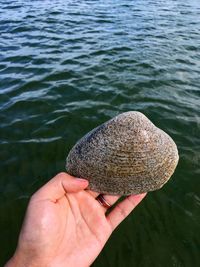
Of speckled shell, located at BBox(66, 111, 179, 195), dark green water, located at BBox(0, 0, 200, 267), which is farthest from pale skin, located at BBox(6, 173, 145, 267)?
dark green water, located at BBox(0, 0, 200, 267)

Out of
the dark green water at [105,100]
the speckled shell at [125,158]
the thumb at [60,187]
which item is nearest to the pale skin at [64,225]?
the thumb at [60,187]

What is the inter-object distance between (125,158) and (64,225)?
0.89 meters

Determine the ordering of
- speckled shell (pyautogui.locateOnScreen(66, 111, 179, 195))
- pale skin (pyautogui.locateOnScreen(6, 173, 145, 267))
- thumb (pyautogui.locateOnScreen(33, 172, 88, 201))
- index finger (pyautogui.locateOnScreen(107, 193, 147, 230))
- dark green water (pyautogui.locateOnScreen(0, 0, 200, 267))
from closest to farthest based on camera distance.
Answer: pale skin (pyautogui.locateOnScreen(6, 173, 145, 267)) < thumb (pyautogui.locateOnScreen(33, 172, 88, 201)) < speckled shell (pyautogui.locateOnScreen(66, 111, 179, 195)) < index finger (pyautogui.locateOnScreen(107, 193, 147, 230)) < dark green water (pyautogui.locateOnScreen(0, 0, 200, 267))

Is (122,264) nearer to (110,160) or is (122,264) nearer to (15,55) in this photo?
(110,160)

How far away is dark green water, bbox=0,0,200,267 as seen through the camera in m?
4.02

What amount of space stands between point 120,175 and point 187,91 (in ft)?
15.1

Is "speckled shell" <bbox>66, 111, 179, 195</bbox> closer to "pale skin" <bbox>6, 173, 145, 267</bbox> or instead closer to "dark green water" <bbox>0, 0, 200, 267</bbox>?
"pale skin" <bbox>6, 173, 145, 267</bbox>

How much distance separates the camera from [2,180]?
472cm

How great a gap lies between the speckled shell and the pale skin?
222mm

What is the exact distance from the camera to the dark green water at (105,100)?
4023 mm

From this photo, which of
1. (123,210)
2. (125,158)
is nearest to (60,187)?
(125,158)

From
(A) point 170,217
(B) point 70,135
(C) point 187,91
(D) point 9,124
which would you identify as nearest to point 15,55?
(D) point 9,124

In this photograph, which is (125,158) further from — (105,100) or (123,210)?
(105,100)

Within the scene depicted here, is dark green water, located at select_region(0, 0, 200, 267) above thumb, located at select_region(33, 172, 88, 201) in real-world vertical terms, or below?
below
